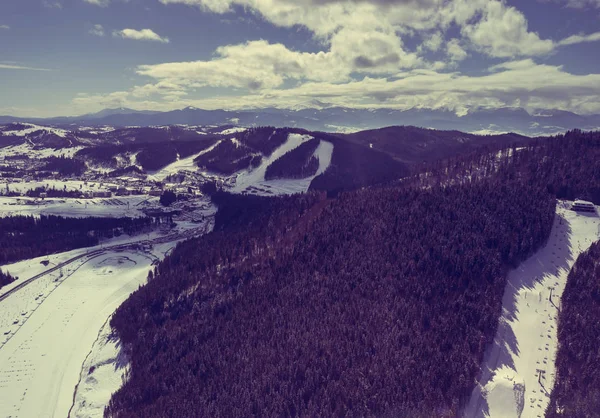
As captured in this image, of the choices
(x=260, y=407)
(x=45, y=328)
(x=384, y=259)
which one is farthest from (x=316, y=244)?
(x=45, y=328)

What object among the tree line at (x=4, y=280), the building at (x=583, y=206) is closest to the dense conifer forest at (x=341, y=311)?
the building at (x=583, y=206)

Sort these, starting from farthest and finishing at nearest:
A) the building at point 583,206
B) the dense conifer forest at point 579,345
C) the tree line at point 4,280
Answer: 1. the tree line at point 4,280
2. the building at point 583,206
3. the dense conifer forest at point 579,345

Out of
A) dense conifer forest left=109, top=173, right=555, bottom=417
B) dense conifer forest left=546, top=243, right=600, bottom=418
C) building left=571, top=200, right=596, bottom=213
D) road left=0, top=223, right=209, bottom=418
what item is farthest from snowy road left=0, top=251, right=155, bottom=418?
building left=571, top=200, right=596, bottom=213

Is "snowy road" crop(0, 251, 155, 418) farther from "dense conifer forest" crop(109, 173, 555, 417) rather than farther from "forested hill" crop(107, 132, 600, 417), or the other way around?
"dense conifer forest" crop(109, 173, 555, 417)

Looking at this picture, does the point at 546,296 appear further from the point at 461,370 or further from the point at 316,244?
the point at 316,244

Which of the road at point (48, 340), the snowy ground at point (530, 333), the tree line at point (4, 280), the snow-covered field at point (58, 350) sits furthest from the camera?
the tree line at point (4, 280)

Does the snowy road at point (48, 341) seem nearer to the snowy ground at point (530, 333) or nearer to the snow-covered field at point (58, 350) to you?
the snow-covered field at point (58, 350)

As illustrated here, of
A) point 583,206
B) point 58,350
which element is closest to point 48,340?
point 58,350
